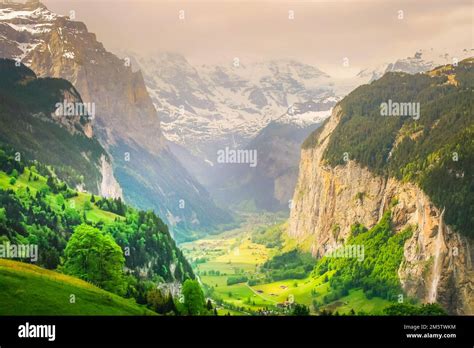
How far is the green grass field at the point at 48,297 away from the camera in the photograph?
105m

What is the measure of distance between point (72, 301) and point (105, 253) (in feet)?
128

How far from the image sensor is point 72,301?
362 ft

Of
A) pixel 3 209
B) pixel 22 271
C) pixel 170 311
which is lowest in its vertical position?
pixel 170 311

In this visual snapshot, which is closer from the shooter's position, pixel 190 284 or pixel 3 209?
pixel 190 284

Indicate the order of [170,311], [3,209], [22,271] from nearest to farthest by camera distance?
[22,271] → [170,311] → [3,209]

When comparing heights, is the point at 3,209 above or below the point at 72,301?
above

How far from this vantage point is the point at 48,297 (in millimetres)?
109375

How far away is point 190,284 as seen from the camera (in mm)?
150125

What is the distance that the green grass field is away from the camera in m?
105
